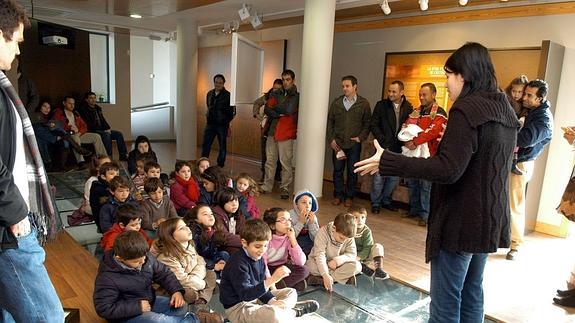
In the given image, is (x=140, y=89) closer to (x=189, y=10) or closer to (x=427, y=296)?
(x=189, y=10)

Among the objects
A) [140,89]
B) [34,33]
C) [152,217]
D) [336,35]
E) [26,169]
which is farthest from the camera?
[140,89]

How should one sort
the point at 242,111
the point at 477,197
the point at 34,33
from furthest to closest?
the point at 242,111 → the point at 34,33 → the point at 477,197

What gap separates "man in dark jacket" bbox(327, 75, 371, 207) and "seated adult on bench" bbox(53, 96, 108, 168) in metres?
3.33

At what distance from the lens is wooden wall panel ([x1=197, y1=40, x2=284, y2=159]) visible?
22.5 feet

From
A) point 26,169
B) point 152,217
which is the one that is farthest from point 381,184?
point 26,169

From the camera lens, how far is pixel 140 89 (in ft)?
35.0

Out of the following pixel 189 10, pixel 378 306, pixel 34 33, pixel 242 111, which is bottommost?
pixel 378 306

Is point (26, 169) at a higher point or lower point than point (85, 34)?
lower

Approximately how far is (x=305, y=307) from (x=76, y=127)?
200 inches

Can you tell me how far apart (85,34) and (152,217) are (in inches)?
173

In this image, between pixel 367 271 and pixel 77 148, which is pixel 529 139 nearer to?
pixel 367 271

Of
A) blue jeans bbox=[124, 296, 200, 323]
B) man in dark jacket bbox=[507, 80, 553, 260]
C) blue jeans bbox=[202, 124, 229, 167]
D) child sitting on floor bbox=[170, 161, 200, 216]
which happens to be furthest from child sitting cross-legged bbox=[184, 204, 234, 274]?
blue jeans bbox=[202, 124, 229, 167]

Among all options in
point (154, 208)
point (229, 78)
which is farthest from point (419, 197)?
point (229, 78)

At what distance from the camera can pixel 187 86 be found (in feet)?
22.7
